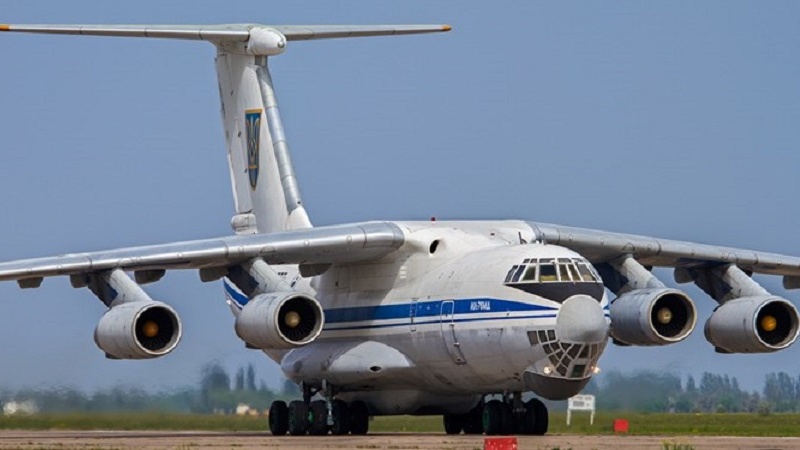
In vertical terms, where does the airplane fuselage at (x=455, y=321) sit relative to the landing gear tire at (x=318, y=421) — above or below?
above

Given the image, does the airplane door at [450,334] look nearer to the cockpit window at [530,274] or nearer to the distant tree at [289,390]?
the cockpit window at [530,274]

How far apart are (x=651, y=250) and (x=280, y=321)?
5.21 m

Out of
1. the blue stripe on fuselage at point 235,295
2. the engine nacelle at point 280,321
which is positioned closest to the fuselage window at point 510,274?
the engine nacelle at point 280,321

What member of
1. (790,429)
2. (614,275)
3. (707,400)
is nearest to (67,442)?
(614,275)

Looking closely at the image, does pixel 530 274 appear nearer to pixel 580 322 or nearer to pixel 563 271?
pixel 563 271

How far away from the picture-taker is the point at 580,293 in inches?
834

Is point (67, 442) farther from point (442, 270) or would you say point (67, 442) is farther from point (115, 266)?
point (442, 270)

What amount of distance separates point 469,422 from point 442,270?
2578mm

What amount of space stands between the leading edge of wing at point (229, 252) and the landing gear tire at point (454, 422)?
2591 mm

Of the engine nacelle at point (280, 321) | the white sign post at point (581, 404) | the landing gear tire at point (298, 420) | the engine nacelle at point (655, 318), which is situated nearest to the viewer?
the engine nacelle at point (280, 321)

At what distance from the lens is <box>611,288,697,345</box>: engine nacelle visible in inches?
897

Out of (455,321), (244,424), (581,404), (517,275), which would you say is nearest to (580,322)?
(517,275)

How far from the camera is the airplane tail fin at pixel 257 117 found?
26.6m

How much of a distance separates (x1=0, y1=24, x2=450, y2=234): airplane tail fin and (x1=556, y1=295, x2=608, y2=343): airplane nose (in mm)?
6243
